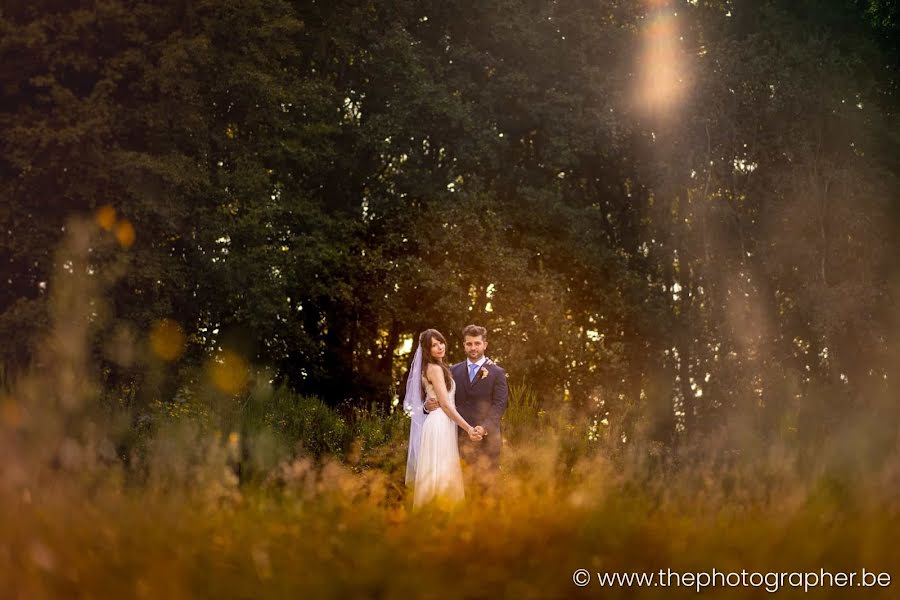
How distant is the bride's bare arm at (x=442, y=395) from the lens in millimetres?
9375

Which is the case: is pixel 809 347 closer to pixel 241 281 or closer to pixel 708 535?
pixel 241 281

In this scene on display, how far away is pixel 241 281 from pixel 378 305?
2.73m

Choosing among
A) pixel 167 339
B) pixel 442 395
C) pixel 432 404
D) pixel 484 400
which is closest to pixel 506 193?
pixel 167 339

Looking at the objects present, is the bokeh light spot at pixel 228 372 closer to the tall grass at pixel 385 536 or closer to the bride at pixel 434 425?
the bride at pixel 434 425

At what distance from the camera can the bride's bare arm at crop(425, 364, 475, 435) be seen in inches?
369

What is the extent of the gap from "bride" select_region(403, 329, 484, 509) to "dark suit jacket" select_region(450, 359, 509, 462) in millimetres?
131

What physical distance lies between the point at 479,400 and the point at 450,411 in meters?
0.41

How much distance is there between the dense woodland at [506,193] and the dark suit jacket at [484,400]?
825cm

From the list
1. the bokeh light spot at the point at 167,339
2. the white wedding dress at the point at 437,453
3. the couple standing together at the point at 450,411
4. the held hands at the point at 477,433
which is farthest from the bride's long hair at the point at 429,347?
the bokeh light spot at the point at 167,339

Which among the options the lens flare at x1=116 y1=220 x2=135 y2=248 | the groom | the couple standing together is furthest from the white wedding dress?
the lens flare at x1=116 y1=220 x2=135 y2=248

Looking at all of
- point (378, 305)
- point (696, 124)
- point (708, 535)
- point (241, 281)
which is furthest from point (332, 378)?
point (708, 535)

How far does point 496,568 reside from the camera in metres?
4.68

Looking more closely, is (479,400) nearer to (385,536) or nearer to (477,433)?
(477,433)

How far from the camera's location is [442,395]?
9438 mm
